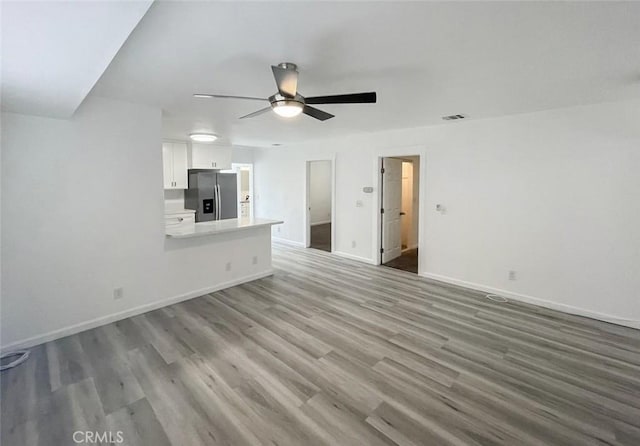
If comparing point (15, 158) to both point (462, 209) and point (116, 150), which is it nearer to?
point (116, 150)

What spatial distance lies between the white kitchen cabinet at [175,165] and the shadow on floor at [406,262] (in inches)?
176

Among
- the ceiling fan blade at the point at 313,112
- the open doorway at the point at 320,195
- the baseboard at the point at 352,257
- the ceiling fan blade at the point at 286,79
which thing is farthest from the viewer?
the open doorway at the point at 320,195

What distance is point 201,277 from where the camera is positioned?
4207 millimetres

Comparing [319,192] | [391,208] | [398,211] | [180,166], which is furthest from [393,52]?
[319,192]

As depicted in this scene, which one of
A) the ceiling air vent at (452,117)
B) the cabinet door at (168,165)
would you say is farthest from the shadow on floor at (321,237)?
the ceiling air vent at (452,117)

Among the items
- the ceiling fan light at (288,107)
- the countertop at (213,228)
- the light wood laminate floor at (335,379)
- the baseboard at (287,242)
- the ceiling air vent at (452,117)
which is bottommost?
the light wood laminate floor at (335,379)

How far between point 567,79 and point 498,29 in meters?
1.34

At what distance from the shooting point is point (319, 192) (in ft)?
35.1

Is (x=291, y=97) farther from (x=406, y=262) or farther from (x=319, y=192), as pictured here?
(x=319, y=192)

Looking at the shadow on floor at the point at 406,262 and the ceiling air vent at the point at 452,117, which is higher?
the ceiling air vent at the point at 452,117

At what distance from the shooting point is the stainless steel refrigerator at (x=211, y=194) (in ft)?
20.7

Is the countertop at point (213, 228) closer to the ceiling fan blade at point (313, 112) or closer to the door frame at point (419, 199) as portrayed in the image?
the door frame at point (419, 199)

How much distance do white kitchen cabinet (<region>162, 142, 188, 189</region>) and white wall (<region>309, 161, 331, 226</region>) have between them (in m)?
4.79

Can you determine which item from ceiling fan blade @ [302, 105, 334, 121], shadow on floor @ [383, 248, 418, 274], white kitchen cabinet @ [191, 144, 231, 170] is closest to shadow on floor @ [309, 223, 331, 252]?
shadow on floor @ [383, 248, 418, 274]
